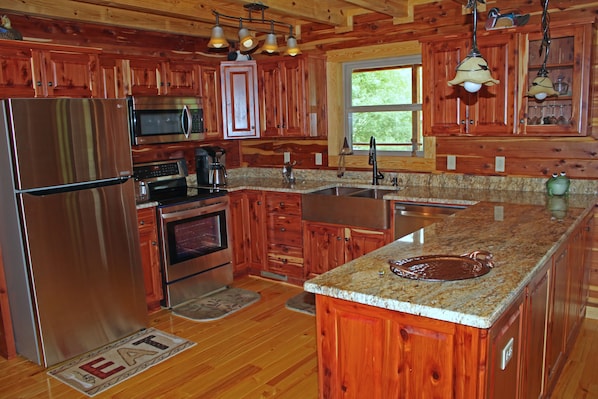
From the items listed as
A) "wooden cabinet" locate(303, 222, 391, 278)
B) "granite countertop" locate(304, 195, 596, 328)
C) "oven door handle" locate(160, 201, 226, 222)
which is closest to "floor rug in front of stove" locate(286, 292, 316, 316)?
"wooden cabinet" locate(303, 222, 391, 278)

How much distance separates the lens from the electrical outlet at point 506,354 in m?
1.91

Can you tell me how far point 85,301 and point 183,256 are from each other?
1035 millimetres

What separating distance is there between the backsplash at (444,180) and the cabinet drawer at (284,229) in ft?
2.11

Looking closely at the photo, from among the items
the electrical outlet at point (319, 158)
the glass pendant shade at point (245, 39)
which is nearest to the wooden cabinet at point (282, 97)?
the electrical outlet at point (319, 158)

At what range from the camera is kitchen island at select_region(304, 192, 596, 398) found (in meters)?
1.76

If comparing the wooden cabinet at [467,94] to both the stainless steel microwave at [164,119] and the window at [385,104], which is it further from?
the stainless steel microwave at [164,119]

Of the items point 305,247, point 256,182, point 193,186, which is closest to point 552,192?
point 305,247

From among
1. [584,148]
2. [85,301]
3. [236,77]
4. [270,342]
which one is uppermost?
[236,77]

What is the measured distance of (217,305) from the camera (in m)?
4.45

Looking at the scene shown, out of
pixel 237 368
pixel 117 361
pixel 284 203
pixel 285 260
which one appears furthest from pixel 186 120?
pixel 237 368

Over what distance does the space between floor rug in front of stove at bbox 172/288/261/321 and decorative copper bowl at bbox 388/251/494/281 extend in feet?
7.55

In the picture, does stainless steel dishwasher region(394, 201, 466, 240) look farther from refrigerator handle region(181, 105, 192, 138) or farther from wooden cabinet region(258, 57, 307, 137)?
refrigerator handle region(181, 105, 192, 138)

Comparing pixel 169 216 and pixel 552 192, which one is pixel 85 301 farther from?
pixel 552 192

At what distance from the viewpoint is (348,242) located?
4520mm
